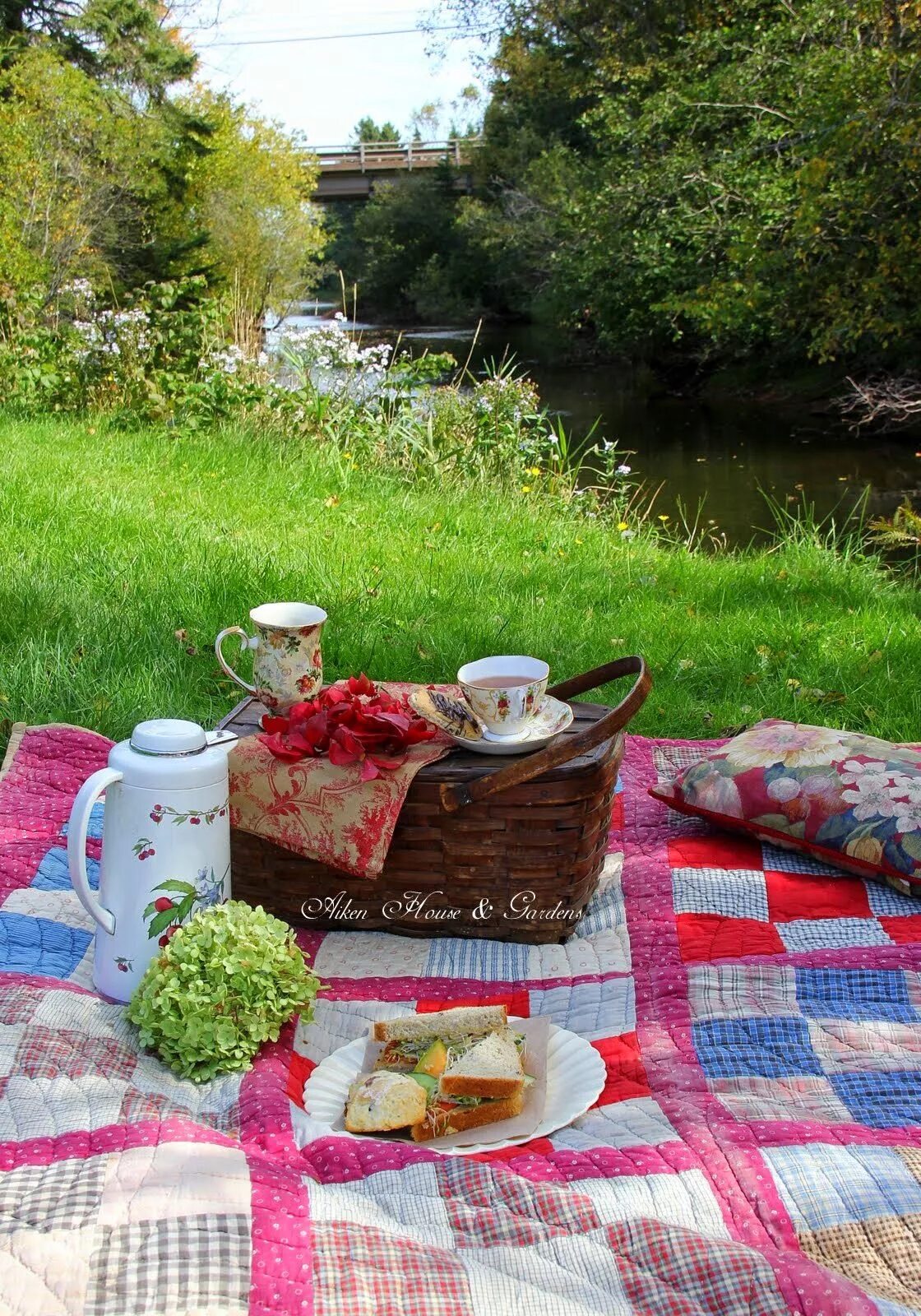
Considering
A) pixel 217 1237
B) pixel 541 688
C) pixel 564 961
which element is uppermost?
pixel 541 688

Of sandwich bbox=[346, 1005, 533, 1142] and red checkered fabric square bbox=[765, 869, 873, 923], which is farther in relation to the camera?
red checkered fabric square bbox=[765, 869, 873, 923]

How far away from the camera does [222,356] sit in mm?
7504

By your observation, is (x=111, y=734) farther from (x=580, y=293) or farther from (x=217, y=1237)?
(x=580, y=293)

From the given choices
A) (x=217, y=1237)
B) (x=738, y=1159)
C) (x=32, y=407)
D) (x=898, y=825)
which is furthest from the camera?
(x=32, y=407)

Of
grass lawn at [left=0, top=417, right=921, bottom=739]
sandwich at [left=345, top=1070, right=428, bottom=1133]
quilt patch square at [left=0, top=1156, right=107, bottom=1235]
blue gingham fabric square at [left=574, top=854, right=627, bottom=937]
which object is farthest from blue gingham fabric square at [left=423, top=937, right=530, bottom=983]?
grass lawn at [left=0, top=417, right=921, bottom=739]

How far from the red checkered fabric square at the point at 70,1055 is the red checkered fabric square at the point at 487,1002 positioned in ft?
1.64

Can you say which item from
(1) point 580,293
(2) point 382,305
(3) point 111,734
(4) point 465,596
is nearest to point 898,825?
(3) point 111,734

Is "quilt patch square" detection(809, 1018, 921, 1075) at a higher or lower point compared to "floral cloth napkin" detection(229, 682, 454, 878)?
lower

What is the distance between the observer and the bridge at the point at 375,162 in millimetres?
32875

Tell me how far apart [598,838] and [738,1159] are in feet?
2.52

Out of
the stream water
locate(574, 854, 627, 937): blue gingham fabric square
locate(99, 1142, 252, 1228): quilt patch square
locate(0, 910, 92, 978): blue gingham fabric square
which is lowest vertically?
the stream water

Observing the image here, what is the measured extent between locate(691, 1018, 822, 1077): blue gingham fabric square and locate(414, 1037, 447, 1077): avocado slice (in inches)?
15.9

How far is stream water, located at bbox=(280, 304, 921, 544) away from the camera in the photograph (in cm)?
1088

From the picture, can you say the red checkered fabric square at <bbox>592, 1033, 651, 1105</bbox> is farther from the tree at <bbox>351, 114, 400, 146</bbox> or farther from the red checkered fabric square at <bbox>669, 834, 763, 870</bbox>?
the tree at <bbox>351, 114, 400, 146</bbox>
